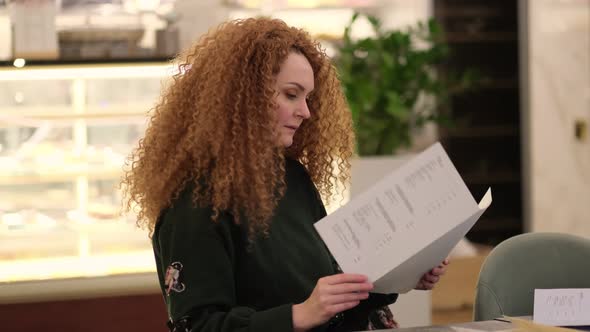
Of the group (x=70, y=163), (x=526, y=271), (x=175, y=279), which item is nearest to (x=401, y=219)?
(x=175, y=279)

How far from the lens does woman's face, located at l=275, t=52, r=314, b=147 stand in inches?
77.6

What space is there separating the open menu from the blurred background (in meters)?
2.13

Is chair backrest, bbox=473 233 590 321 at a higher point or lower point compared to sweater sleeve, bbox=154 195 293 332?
lower

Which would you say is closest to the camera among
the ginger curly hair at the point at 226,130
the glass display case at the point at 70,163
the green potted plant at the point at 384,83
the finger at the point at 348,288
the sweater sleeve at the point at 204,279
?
the finger at the point at 348,288

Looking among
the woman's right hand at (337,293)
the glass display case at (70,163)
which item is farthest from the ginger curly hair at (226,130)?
the glass display case at (70,163)

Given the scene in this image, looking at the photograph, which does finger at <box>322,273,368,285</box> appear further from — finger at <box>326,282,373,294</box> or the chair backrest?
the chair backrest

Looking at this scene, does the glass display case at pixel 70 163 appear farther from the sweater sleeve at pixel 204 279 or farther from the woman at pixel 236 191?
the sweater sleeve at pixel 204 279

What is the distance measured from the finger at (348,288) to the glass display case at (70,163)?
7.38ft

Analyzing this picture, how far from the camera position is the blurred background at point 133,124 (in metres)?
3.76

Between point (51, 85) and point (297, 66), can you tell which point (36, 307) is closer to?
point (51, 85)

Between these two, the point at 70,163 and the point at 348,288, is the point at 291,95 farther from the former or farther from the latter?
the point at 70,163

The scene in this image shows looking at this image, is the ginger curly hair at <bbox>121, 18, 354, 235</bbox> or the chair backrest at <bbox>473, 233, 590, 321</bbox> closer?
the ginger curly hair at <bbox>121, 18, 354, 235</bbox>

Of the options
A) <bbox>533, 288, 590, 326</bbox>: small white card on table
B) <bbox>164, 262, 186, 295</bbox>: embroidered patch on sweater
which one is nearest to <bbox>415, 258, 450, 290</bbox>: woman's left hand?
<bbox>533, 288, 590, 326</bbox>: small white card on table

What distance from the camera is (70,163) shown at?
13.3ft
